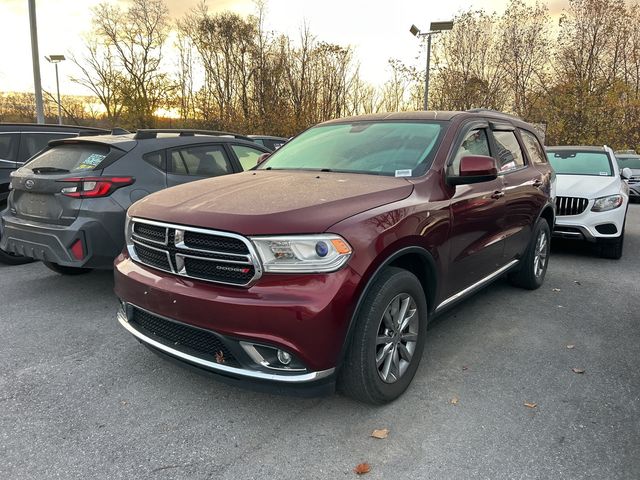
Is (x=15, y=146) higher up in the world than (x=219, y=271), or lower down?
higher up

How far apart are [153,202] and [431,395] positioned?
2.13 meters

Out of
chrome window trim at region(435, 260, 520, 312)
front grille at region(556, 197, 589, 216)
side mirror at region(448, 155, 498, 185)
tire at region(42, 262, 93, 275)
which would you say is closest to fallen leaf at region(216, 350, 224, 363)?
chrome window trim at region(435, 260, 520, 312)

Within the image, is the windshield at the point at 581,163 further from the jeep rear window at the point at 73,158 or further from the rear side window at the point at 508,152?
the jeep rear window at the point at 73,158

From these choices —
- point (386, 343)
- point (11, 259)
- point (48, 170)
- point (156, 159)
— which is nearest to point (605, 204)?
point (386, 343)

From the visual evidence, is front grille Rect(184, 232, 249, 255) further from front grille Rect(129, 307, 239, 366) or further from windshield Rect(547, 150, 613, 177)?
windshield Rect(547, 150, 613, 177)

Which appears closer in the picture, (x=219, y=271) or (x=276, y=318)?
(x=276, y=318)

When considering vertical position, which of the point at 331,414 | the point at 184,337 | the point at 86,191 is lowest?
the point at 331,414

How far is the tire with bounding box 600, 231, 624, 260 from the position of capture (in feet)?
21.8

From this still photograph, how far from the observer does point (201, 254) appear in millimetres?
2523

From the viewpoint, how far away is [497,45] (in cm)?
2567

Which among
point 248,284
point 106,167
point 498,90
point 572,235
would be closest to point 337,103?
point 498,90

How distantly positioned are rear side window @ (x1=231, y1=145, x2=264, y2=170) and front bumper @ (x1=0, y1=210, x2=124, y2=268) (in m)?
1.84

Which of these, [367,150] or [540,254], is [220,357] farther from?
[540,254]

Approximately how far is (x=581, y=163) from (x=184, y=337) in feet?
24.1
